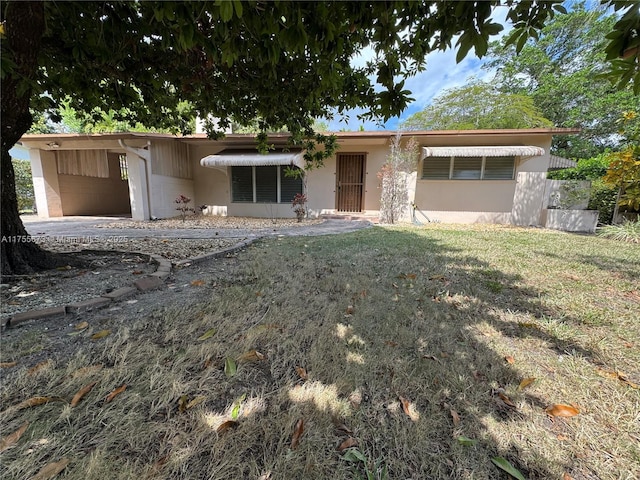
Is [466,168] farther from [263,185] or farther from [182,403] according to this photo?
[182,403]

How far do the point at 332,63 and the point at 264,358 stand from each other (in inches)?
102

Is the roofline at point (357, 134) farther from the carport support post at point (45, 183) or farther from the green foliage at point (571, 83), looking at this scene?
the green foliage at point (571, 83)

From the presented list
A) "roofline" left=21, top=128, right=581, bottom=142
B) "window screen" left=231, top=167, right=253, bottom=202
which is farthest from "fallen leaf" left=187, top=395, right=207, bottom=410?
"window screen" left=231, top=167, right=253, bottom=202

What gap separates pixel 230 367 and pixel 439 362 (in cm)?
142

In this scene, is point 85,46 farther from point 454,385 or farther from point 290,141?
point 454,385

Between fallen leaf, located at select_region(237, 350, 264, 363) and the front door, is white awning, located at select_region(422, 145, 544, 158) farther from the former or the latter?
fallen leaf, located at select_region(237, 350, 264, 363)

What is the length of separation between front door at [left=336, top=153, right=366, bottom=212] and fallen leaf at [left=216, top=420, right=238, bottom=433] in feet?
34.8

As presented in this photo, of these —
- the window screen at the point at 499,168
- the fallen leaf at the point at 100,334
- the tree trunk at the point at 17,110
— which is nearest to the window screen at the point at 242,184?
the tree trunk at the point at 17,110

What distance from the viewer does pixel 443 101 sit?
70.4 ft

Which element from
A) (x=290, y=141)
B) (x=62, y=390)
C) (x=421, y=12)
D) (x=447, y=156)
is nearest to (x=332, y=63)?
(x=421, y=12)

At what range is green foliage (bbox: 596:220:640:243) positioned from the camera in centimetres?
686

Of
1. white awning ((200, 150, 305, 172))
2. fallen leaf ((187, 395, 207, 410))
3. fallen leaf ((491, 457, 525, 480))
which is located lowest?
fallen leaf ((491, 457, 525, 480))

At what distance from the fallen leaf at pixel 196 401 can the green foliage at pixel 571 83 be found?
25.2 m

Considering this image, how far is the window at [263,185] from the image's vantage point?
10.9 metres
